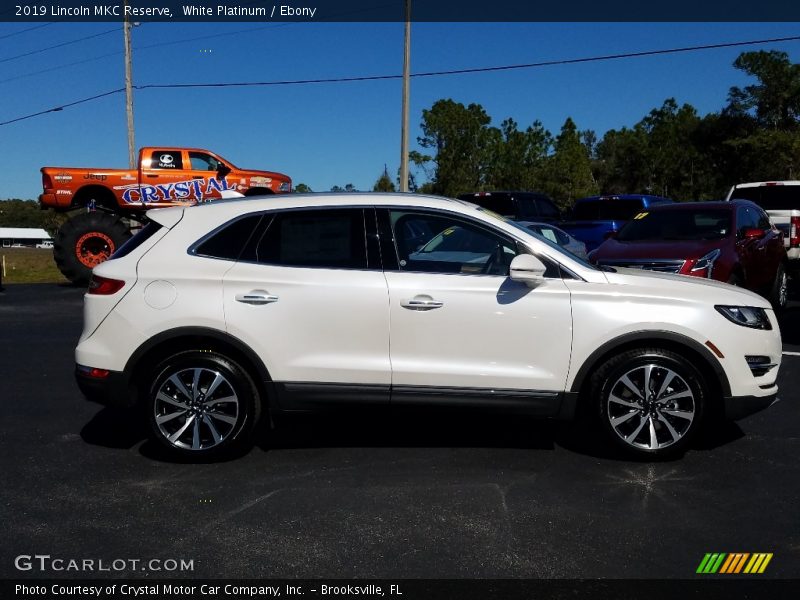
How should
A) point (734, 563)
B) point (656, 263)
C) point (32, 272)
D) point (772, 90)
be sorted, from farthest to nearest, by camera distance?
point (772, 90) → point (32, 272) → point (656, 263) → point (734, 563)

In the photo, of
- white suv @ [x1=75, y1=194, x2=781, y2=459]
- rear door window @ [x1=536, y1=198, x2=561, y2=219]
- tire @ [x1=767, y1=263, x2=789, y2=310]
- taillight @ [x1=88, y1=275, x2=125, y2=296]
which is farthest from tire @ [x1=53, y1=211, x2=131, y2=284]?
tire @ [x1=767, y1=263, x2=789, y2=310]

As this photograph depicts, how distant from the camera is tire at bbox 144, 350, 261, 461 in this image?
4910 millimetres

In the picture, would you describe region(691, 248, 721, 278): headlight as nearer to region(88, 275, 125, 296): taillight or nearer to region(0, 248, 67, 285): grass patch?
region(88, 275, 125, 296): taillight

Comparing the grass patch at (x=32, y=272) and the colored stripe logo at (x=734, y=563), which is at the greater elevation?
the colored stripe logo at (x=734, y=563)

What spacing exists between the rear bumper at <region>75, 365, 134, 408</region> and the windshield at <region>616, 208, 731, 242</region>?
7618 mm

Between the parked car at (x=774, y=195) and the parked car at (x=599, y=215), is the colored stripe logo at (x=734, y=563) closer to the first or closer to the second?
the parked car at (x=774, y=195)

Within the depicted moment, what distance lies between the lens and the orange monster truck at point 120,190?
14.7 m

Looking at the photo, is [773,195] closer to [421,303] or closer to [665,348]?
[665,348]

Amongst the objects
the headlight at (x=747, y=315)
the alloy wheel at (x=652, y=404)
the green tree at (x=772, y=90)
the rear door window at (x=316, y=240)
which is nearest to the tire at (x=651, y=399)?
→ the alloy wheel at (x=652, y=404)

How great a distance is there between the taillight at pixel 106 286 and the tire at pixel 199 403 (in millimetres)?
567

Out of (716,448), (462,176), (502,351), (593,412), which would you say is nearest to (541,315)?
(502,351)

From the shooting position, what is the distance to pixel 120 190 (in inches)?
612

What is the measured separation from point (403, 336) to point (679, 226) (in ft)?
23.1

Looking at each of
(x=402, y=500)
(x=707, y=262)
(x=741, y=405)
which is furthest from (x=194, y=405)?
(x=707, y=262)
